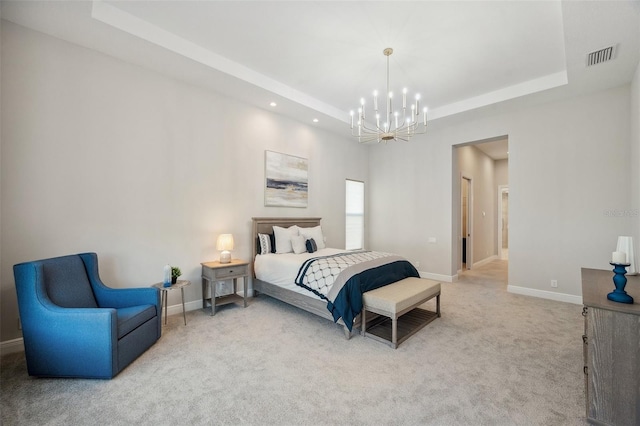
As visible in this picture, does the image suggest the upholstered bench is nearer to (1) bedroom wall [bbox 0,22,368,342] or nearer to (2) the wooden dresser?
(2) the wooden dresser

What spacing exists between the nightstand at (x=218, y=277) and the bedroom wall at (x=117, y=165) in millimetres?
154

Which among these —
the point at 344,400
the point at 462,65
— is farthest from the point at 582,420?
the point at 462,65

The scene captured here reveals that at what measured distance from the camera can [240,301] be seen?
3914 mm

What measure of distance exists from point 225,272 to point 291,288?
916 millimetres

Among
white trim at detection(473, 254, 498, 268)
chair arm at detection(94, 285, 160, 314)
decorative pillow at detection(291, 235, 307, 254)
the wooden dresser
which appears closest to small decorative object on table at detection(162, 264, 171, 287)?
chair arm at detection(94, 285, 160, 314)

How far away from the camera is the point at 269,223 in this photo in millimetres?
4645

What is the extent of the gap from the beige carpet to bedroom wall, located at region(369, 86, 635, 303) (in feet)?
4.63

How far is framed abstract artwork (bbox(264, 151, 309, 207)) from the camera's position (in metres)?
4.72

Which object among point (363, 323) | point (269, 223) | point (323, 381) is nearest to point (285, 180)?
point (269, 223)

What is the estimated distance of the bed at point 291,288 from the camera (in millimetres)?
3262

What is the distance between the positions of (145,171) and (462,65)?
4272 mm

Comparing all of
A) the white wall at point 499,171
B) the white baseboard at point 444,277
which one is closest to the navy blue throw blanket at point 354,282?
the white baseboard at point 444,277

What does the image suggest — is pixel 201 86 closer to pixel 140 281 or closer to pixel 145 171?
pixel 145 171

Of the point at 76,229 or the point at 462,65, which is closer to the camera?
the point at 76,229
